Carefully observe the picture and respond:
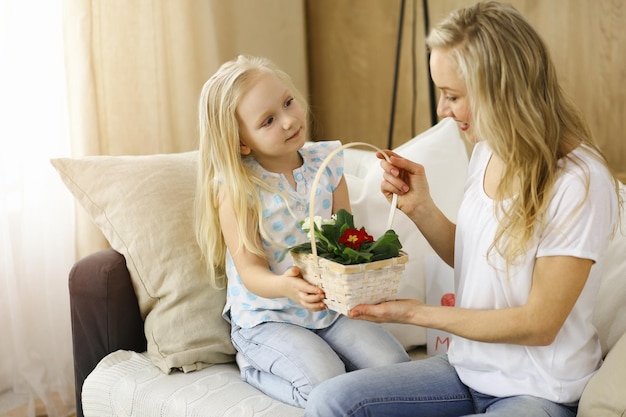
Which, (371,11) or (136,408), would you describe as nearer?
(136,408)

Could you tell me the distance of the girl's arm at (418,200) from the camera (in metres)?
1.58

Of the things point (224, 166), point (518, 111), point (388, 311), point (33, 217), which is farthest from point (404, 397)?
point (33, 217)

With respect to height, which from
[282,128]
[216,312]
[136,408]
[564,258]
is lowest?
[136,408]

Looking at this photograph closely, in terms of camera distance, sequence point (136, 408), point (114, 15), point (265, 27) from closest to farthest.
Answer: point (136, 408) < point (114, 15) < point (265, 27)

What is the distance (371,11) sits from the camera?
3100 millimetres

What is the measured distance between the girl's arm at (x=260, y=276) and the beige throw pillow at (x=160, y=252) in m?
0.15

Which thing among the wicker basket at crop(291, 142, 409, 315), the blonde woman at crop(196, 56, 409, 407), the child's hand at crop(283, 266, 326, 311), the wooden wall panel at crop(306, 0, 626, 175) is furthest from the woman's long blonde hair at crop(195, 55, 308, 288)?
the wooden wall panel at crop(306, 0, 626, 175)

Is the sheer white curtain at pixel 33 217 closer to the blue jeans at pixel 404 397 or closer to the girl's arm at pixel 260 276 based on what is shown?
the girl's arm at pixel 260 276

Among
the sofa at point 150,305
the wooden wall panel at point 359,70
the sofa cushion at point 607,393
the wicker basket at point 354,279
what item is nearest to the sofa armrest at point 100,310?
the sofa at point 150,305

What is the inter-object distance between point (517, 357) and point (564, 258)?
209 mm

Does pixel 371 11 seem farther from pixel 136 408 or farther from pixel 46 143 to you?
pixel 136 408

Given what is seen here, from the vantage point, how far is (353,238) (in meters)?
1.42

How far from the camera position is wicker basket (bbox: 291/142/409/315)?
1.36 metres

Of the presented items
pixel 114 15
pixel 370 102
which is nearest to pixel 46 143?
pixel 114 15
